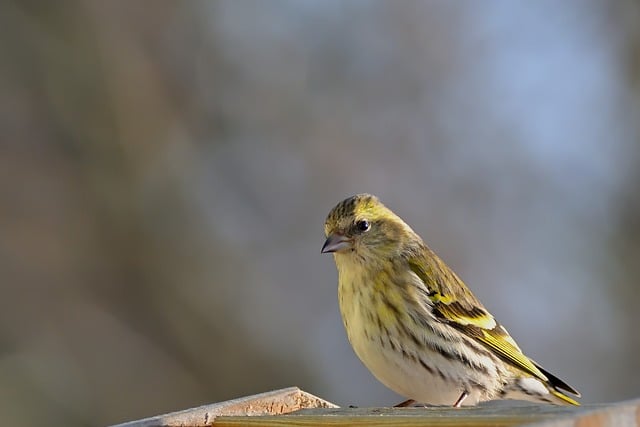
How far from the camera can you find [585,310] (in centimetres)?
1334

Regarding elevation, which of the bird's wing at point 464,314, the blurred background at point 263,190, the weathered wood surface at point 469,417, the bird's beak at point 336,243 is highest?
the blurred background at point 263,190

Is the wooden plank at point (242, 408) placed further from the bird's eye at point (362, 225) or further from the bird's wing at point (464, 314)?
the bird's eye at point (362, 225)

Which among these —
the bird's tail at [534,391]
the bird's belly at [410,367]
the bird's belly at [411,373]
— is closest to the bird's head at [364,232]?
the bird's belly at [410,367]

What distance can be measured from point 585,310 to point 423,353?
7.94 metres

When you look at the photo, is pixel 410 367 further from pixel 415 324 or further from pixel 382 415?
pixel 382 415

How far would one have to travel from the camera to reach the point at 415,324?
19.4 ft

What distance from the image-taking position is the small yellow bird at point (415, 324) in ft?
19.1

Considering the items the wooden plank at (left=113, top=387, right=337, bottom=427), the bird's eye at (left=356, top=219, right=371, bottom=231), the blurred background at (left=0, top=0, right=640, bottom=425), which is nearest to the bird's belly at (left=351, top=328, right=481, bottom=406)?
the wooden plank at (left=113, top=387, right=337, bottom=427)

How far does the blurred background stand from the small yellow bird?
20.7 feet

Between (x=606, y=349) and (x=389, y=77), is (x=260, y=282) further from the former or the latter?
(x=606, y=349)

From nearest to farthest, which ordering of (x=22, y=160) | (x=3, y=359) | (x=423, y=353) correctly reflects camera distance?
(x=423, y=353)
(x=3, y=359)
(x=22, y=160)

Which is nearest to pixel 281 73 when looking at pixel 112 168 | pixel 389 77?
pixel 389 77

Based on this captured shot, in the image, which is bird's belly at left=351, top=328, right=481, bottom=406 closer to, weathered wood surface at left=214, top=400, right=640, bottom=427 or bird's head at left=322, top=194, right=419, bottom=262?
bird's head at left=322, top=194, right=419, bottom=262

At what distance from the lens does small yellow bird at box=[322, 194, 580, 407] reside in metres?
5.81
